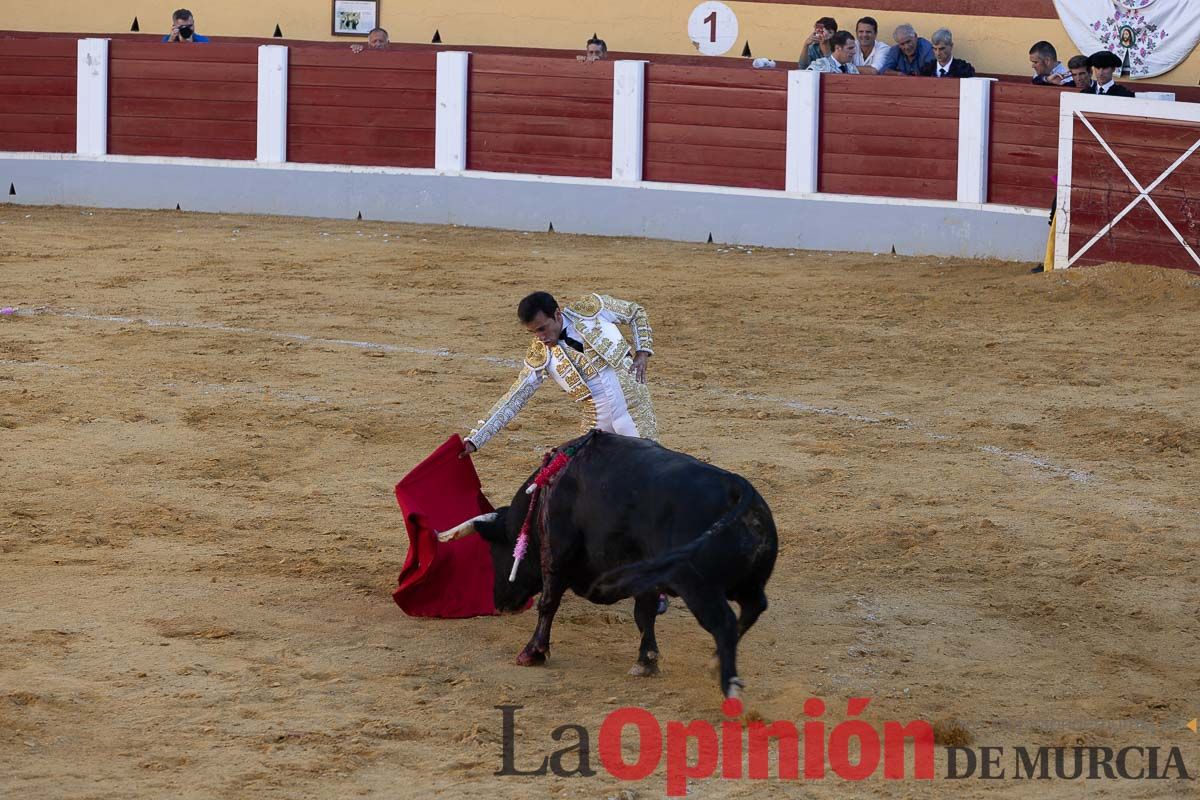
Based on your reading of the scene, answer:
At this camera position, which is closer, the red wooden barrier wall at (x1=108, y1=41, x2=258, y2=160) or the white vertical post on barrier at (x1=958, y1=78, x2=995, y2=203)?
the white vertical post on barrier at (x1=958, y1=78, x2=995, y2=203)

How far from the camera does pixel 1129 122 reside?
10023 mm

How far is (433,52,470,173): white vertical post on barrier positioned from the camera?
41.7 ft

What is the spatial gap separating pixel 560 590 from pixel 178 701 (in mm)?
1009

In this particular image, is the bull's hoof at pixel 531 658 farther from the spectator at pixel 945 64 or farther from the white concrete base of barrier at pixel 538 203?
the spectator at pixel 945 64

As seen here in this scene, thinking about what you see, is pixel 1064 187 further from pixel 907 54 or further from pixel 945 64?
pixel 907 54

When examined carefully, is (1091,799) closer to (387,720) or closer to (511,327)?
(387,720)

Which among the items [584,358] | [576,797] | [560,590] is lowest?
[576,797]

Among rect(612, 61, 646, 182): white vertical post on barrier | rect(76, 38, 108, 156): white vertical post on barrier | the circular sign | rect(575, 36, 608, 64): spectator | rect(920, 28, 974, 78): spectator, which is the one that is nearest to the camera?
rect(920, 28, 974, 78): spectator

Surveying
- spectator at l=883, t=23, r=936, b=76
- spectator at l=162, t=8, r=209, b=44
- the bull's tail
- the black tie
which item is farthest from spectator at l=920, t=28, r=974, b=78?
the bull's tail

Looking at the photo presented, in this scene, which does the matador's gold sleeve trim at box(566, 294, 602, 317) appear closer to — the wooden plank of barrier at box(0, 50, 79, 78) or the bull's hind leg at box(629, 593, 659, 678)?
the bull's hind leg at box(629, 593, 659, 678)

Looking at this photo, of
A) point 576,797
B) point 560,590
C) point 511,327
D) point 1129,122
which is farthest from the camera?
point 1129,122

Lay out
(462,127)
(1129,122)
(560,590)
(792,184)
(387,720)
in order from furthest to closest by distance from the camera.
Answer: (462,127) < (792,184) < (1129,122) < (560,590) < (387,720)

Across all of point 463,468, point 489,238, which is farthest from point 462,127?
point 463,468

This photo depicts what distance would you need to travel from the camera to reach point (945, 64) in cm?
1176
